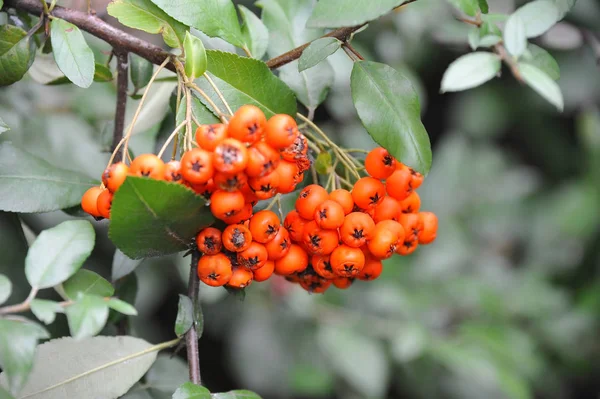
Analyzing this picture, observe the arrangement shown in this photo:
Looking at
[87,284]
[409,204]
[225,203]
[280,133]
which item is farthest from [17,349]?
[409,204]

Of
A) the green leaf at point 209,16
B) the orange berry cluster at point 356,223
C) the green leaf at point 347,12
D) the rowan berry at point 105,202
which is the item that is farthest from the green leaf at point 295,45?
the rowan berry at point 105,202

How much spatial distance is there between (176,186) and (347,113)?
189 centimetres

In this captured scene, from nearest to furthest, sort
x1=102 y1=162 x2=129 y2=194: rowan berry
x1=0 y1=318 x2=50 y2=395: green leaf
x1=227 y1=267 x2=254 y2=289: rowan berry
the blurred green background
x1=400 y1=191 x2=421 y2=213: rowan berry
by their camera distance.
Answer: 1. x1=0 y1=318 x2=50 y2=395: green leaf
2. x1=102 y1=162 x2=129 y2=194: rowan berry
3. x1=227 y1=267 x2=254 y2=289: rowan berry
4. x1=400 y1=191 x2=421 y2=213: rowan berry
5. the blurred green background

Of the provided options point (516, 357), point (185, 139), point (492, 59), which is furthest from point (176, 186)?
point (516, 357)

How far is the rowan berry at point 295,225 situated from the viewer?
39.6 inches

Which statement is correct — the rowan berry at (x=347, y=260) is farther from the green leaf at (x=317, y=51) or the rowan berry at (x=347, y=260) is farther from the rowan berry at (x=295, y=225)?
the green leaf at (x=317, y=51)

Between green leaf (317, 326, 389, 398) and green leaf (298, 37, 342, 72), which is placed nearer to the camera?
green leaf (298, 37, 342, 72)

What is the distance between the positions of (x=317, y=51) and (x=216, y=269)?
368 millimetres

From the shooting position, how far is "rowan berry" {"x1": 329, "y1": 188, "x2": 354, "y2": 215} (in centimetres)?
99

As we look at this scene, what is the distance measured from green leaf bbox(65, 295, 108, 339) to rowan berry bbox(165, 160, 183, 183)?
0.60 ft

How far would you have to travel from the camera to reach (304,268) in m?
1.02

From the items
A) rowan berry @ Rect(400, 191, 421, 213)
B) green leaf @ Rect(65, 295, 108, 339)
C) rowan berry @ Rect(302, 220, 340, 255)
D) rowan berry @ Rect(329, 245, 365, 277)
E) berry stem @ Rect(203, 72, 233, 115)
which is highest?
berry stem @ Rect(203, 72, 233, 115)

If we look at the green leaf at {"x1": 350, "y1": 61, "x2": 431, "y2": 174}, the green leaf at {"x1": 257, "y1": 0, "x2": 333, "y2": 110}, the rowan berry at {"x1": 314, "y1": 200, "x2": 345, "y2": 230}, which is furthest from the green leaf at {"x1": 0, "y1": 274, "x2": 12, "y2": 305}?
the green leaf at {"x1": 257, "y1": 0, "x2": 333, "y2": 110}

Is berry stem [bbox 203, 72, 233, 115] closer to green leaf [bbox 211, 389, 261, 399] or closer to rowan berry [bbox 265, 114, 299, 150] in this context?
rowan berry [bbox 265, 114, 299, 150]
